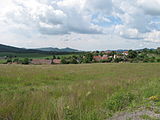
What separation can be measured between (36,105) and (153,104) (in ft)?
14.3

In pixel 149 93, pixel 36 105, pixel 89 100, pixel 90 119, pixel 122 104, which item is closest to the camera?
pixel 90 119

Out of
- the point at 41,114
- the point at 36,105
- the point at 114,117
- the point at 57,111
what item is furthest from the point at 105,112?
the point at 36,105

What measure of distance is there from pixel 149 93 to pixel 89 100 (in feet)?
11.2

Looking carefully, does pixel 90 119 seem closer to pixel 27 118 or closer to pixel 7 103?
pixel 27 118

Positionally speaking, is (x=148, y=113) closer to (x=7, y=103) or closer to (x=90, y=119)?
(x=90, y=119)

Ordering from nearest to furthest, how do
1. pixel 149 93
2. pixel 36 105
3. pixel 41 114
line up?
pixel 41 114
pixel 36 105
pixel 149 93

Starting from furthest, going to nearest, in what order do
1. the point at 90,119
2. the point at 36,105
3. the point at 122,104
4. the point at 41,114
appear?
the point at 122,104
the point at 36,105
the point at 41,114
the point at 90,119

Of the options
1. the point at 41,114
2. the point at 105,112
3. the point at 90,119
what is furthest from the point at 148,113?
the point at 41,114

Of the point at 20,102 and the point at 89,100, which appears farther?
the point at 89,100

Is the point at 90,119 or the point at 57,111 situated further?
the point at 57,111

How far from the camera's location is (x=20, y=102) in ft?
16.9

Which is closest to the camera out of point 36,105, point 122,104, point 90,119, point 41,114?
point 90,119

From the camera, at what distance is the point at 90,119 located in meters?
4.12

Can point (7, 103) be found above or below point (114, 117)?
above
